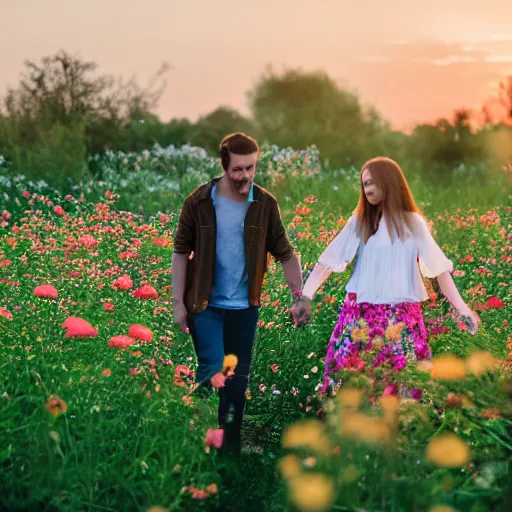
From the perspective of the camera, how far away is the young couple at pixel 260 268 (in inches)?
157

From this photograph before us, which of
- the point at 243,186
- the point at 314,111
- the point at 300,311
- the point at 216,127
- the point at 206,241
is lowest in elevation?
the point at 300,311

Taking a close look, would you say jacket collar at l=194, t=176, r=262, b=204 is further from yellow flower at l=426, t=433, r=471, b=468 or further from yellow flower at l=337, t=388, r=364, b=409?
yellow flower at l=426, t=433, r=471, b=468

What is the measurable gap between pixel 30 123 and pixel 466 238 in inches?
363

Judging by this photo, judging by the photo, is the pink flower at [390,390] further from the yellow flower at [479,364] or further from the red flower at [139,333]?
the red flower at [139,333]

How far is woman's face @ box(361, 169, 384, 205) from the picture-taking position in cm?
424

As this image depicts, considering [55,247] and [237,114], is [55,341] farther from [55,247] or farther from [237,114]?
→ [237,114]

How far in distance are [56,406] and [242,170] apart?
143 centimetres

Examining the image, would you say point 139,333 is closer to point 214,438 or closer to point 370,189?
point 214,438

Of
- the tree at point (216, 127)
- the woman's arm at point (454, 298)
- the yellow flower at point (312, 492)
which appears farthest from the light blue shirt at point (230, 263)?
the tree at point (216, 127)

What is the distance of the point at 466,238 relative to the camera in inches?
333

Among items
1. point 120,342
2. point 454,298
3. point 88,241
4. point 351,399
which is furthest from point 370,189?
point 88,241

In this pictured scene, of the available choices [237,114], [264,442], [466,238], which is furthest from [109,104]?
[264,442]

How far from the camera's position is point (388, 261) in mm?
4227

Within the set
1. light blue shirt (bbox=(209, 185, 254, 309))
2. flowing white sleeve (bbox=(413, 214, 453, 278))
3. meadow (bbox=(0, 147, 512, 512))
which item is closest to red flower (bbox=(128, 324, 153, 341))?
meadow (bbox=(0, 147, 512, 512))
